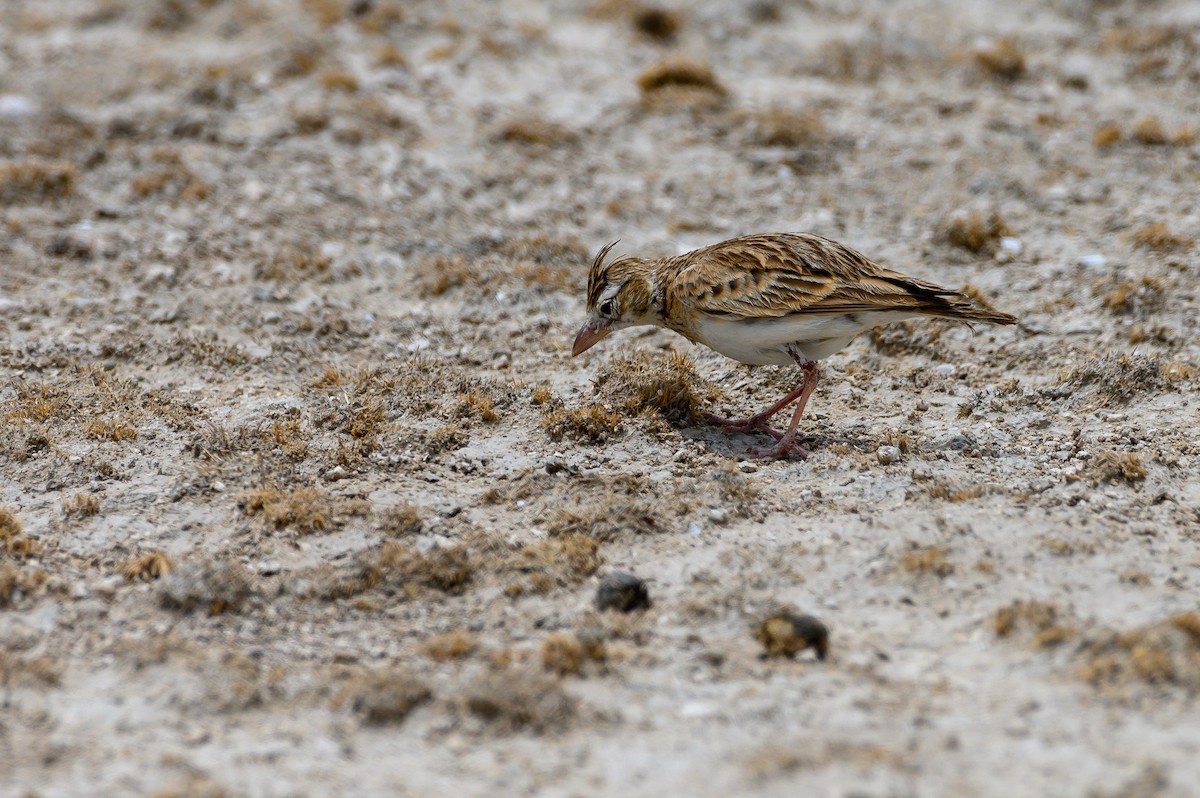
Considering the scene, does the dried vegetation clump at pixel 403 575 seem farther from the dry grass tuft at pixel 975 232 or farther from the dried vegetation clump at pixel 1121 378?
the dry grass tuft at pixel 975 232

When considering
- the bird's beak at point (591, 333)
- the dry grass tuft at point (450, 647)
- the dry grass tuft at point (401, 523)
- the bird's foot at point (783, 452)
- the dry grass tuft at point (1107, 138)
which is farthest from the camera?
the dry grass tuft at point (1107, 138)

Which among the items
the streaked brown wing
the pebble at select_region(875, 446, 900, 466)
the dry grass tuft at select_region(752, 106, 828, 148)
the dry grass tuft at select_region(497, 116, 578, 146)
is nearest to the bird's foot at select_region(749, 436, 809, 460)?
the pebble at select_region(875, 446, 900, 466)

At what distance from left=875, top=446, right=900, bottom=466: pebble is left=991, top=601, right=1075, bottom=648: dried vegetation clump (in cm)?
165

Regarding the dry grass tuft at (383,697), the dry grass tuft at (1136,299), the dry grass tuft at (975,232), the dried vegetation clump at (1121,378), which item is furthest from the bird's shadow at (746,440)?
the dry grass tuft at (975,232)

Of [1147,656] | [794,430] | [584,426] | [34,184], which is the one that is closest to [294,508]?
[584,426]

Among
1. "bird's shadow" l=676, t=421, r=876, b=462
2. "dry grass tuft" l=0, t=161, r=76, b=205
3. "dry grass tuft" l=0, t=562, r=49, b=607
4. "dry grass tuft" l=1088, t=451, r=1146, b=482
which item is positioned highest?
"dry grass tuft" l=0, t=161, r=76, b=205

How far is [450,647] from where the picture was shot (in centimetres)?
581

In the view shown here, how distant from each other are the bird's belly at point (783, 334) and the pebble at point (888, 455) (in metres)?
0.71

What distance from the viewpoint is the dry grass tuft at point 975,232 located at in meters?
10.2

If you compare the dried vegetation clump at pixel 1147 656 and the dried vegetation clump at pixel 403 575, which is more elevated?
the dried vegetation clump at pixel 1147 656

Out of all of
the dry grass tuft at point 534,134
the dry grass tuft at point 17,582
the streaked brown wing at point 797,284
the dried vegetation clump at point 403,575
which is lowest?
the dry grass tuft at point 17,582

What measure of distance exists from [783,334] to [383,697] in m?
3.45

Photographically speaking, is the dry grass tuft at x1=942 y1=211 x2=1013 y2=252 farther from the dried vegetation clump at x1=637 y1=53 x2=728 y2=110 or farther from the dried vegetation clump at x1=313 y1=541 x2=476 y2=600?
the dried vegetation clump at x1=313 y1=541 x2=476 y2=600

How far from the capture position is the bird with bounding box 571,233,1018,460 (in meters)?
7.34
